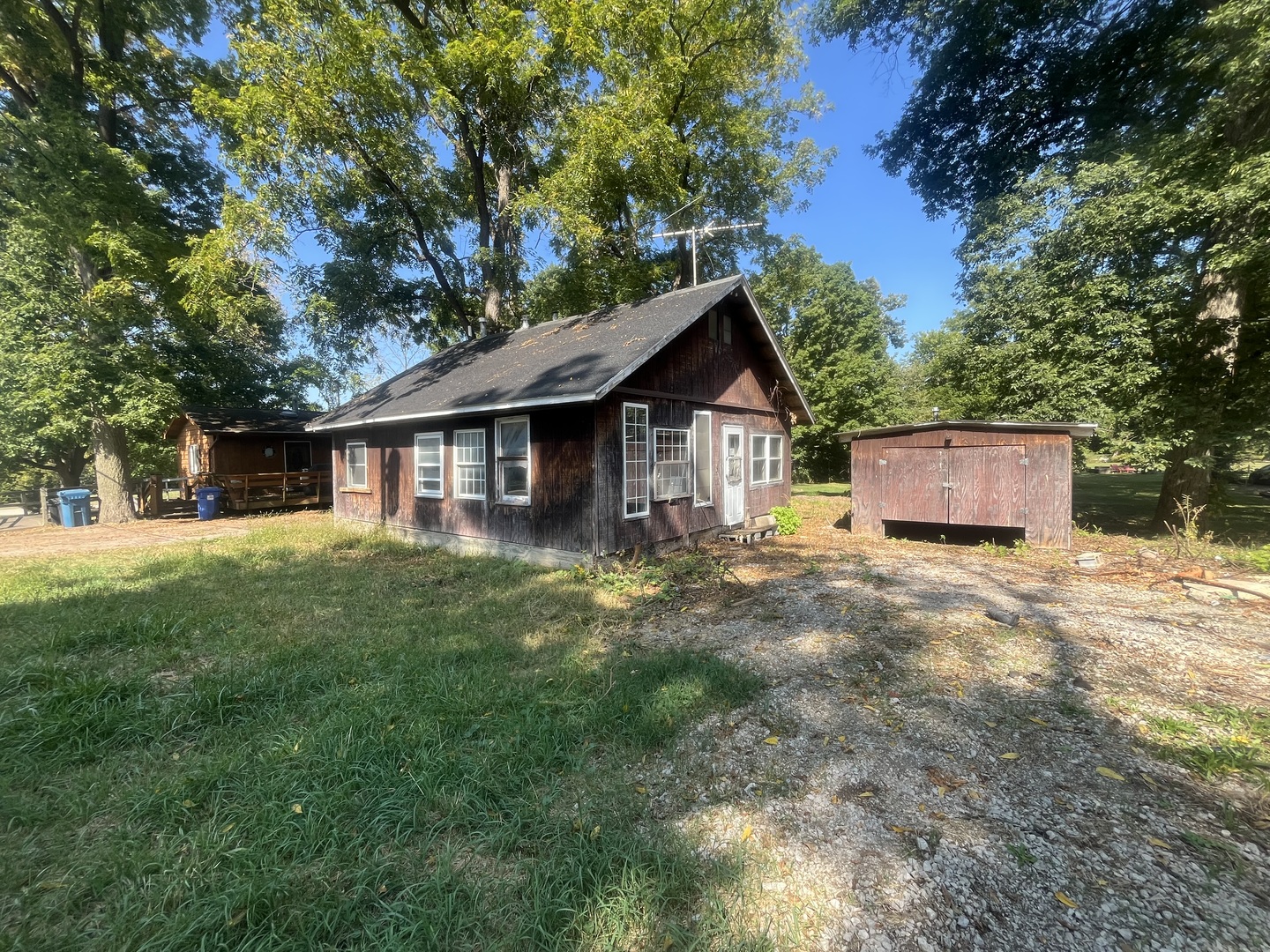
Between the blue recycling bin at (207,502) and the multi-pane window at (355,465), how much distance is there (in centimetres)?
649

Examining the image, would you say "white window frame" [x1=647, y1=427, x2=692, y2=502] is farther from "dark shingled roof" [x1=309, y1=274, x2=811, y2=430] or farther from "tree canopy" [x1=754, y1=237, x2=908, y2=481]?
"tree canopy" [x1=754, y1=237, x2=908, y2=481]

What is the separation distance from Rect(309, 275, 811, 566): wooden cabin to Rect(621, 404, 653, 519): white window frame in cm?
3

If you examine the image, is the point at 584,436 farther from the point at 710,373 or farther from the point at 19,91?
the point at 19,91

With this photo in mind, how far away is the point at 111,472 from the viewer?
1562 centimetres

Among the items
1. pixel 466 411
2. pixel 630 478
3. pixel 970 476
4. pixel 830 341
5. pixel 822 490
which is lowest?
pixel 822 490

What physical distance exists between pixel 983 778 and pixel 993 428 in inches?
322

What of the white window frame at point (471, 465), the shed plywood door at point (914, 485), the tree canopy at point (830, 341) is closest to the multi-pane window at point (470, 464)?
the white window frame at point (471, 465)

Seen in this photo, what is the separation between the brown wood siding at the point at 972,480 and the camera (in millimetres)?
Result: 9023

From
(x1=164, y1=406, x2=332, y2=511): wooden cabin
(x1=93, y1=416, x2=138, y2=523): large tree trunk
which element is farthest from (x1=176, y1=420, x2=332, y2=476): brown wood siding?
(x1=93, y1=416, x2=138, y2=523): large tree trunk

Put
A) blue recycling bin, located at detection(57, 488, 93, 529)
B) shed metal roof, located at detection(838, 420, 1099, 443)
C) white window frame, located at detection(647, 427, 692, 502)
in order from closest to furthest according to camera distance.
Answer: shed metal roof, located at detection(838, 420, 1099, 443)
white window frame, located at detection(647, 427, 692, 502)
blue recycling bin, located at detection(57, 488, 93, 529)

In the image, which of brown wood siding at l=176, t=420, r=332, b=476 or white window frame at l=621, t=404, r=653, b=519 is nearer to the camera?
white window frame at l=621, t=404, r=653, b=519

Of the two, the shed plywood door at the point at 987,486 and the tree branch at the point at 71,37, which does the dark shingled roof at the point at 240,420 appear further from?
the shed plywood door at the point at 987,486

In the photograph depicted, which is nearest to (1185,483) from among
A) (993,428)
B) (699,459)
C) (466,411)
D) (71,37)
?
(993,428)

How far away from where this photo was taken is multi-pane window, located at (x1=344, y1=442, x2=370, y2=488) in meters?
13.2
